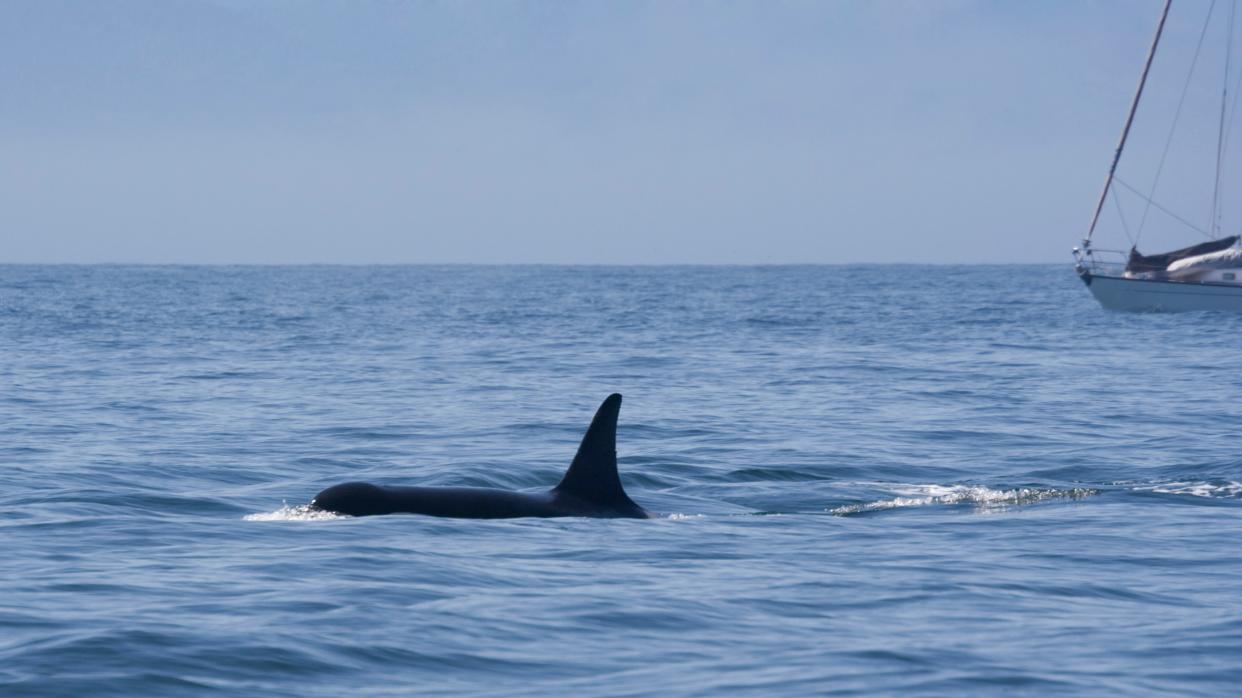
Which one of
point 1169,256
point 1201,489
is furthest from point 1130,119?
point 1201,489

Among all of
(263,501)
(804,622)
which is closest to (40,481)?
(263,501)

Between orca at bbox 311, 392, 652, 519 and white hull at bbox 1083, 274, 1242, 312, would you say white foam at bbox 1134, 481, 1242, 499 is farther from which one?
white hull at bbox 1083, 274, 1242, 312

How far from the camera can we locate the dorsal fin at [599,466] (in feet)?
41.6

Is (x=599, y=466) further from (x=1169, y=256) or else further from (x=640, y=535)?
(x=1169, y=256)

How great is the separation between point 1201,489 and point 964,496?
7.50 ft

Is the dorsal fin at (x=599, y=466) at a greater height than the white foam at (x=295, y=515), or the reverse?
the dorsal fin at (x=599, y=466)

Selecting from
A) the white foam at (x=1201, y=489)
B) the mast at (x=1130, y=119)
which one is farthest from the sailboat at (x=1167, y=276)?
the white foam at (x=1201, y=489)

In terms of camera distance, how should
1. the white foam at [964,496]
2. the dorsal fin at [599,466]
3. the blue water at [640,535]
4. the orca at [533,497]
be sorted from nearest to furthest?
the blue water at [640,535] → the dorsal fin at [599,466] → the orca at [533,497] → the white foam at [964,496]

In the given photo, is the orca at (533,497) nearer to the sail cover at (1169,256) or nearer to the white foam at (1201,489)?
the white foam at (1201,489)

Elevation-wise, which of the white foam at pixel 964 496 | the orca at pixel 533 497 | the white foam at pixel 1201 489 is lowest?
the white foam at pixel 964 496

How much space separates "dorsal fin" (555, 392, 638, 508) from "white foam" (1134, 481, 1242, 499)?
5.37m

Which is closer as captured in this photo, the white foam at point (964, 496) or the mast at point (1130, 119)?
the white foam at point (964, 496)

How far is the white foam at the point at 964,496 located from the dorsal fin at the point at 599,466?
2.20m

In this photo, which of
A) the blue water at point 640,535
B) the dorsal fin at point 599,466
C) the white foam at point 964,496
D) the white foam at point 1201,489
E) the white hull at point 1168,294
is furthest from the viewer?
the white hull at point 1168,294
